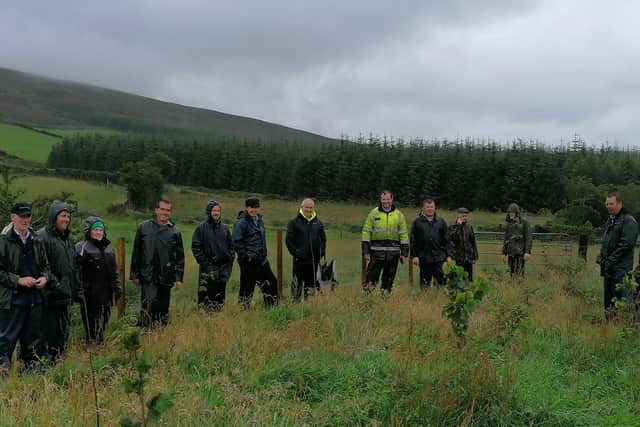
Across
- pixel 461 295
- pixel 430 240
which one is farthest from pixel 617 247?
pixel 461 295

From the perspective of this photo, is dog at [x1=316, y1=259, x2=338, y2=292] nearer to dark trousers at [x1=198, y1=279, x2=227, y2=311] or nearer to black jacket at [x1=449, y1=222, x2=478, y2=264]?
dark trousers at [x1=198, y1=279, x2=227, y2=311]

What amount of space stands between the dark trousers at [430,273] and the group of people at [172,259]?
18 mm

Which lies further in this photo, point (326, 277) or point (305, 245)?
point (326, 277)

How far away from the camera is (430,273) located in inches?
393

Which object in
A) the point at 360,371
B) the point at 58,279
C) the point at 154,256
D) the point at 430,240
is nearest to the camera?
the point at 360,371

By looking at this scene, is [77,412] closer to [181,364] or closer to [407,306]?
[181,364]

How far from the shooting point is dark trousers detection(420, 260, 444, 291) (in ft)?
32.2

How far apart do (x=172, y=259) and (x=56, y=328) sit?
5.52 ft

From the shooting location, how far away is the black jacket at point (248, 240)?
8.40 m

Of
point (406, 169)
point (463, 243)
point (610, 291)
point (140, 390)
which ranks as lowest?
point (610, 291)

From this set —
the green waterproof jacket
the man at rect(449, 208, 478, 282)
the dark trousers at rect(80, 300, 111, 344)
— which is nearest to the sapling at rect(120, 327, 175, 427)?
the dark trousers at rect(80, 300, 111, 344)

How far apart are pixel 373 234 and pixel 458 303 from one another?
4.71 metres

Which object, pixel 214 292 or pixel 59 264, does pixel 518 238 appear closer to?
pixel 214 292

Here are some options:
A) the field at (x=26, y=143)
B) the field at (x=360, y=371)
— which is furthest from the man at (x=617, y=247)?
the field at (x=26, y=143)
